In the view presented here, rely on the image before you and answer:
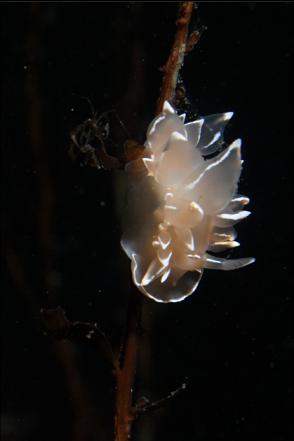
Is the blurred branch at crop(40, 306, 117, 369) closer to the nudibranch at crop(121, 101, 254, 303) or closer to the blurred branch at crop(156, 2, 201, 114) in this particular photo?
the nudibranch at crop(121, 101, 254, 303)

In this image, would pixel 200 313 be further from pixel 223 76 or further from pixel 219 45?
pixel 219 45

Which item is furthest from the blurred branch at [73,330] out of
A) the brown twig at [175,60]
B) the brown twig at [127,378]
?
the brown twig at [175,60]

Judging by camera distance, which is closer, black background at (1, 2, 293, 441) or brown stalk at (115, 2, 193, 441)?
brown stalk at (115, 2, 193, 441)

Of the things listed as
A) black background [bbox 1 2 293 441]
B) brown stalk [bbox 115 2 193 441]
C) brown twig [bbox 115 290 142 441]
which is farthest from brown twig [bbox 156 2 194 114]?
black background [bbox 1 2 293 441]

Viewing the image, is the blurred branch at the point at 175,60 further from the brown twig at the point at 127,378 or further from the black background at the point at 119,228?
the black background at the point at 119,228

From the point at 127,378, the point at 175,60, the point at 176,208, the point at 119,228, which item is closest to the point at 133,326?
the point at 127,378

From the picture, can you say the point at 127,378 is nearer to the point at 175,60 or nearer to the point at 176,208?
the point at 176,208
